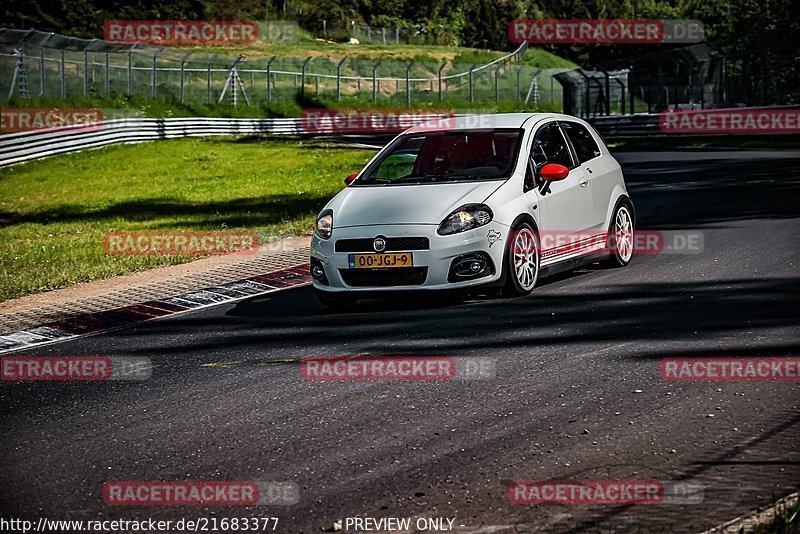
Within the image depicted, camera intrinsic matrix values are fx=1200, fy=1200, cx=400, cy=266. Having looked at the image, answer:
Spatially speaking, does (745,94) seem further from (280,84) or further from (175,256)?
(280,84)

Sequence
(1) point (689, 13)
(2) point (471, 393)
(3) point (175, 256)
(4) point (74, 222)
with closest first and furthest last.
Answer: (2) point (471, 393) → (3) point (175, 256) → (4) point (74, 222) → (1) point (689, 13)

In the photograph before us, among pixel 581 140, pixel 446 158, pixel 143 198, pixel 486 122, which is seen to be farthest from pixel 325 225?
pixel 143 198

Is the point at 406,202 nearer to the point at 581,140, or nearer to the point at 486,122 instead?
the point at 486,122

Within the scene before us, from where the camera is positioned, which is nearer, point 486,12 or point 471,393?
point 471,393

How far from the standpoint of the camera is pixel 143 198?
23.8 m

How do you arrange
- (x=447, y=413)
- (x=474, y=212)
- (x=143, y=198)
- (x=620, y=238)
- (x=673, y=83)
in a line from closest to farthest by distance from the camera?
1. (x=447, y=413)
2. (x=474, y=212)
3. (x=620, y=238)
4. (x=143, y=198)
5. (x=673, y=83)

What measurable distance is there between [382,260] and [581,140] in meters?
2.96

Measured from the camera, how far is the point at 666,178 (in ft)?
68.8

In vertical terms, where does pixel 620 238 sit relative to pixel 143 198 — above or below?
above

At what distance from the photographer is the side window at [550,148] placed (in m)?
10.7

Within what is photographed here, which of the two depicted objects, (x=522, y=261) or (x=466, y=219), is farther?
(x=522, y=261)

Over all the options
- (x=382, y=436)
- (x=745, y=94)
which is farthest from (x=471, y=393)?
(x=745, y=94)

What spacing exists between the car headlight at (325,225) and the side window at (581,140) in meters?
2.63

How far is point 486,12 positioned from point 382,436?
13468 cm
